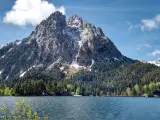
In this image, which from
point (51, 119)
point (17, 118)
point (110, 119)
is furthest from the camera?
point (110, 119)

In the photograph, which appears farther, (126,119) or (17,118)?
(126,119)

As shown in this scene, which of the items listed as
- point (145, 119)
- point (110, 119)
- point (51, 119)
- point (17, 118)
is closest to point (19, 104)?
point (17, 118)

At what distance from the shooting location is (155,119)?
9412 centimetres

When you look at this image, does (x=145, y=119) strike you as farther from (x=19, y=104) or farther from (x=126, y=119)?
(x=19, y=104)

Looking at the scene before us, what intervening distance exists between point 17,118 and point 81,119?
6241 centimetres

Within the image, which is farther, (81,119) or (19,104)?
(81,119)

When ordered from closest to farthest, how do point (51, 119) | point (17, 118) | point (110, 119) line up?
1. point (17, 118)
2. point (51, 119)
3. point (110, 119)

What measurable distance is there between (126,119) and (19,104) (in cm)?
6905

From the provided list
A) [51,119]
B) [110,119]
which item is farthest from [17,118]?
[110,119]

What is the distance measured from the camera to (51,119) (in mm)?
85188

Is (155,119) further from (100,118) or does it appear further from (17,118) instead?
(17,118)

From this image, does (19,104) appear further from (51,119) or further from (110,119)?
(110,119)

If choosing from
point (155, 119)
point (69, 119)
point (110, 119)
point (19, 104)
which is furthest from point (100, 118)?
point (19, 104)

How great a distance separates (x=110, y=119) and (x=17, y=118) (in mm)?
67026
